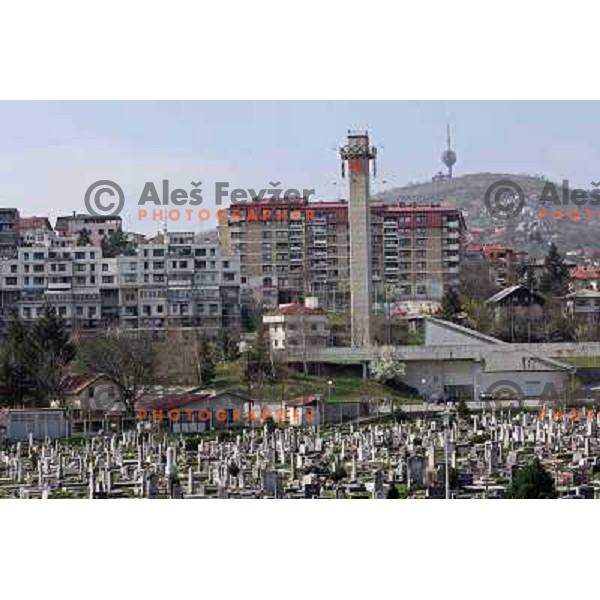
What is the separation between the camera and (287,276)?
1378 cm

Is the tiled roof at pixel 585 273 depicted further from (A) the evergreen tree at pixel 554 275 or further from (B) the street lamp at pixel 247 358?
(B) the street lamp at pixel 247 358

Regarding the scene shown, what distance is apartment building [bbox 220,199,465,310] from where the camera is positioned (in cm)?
1284

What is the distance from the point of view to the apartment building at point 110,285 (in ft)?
39.2

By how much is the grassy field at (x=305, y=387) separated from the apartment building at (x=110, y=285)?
2.41 ft

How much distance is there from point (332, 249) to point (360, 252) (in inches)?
11.1

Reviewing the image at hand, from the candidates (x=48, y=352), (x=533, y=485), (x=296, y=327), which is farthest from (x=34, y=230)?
(x=533, y=485)

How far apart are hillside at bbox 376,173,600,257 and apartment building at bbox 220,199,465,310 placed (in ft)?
0.73

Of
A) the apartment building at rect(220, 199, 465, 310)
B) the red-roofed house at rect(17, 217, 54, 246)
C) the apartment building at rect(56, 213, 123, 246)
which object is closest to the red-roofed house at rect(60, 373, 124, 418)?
the apartment building at rect(56, 213, 123, 246)

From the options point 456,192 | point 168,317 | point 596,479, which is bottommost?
point 596,479

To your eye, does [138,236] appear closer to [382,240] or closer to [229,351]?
[229,351]

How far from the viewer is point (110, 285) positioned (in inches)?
478

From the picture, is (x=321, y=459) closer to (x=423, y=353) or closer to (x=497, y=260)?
(x=423, y=353)
